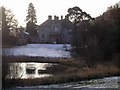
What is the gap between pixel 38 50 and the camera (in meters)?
3.28

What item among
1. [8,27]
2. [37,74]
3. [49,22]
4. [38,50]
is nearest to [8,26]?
[8,27]

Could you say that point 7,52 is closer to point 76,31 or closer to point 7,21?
point 7,21

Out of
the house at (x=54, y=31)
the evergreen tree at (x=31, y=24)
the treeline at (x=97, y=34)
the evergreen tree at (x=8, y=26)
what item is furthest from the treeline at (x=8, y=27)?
the treeline at (x=97, y=34)

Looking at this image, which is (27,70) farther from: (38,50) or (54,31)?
(54,31)

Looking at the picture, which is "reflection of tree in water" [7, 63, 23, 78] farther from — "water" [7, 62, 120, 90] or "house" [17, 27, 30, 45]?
"house" [17, 27, 30, 45]

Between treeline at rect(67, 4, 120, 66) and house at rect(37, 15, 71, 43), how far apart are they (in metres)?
0.09

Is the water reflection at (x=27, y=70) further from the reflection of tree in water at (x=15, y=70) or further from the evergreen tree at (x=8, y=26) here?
the evergreen tree at (x=8, y=26)

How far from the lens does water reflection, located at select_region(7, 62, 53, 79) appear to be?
338 centimetres

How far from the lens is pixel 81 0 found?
11.1 feet

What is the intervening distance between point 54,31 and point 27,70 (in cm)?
52

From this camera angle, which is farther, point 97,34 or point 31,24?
point 97,34

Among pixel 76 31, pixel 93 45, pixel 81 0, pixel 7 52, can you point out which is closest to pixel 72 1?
pixel 81 0

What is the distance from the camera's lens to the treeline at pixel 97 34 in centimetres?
340

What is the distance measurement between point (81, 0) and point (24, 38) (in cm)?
74
